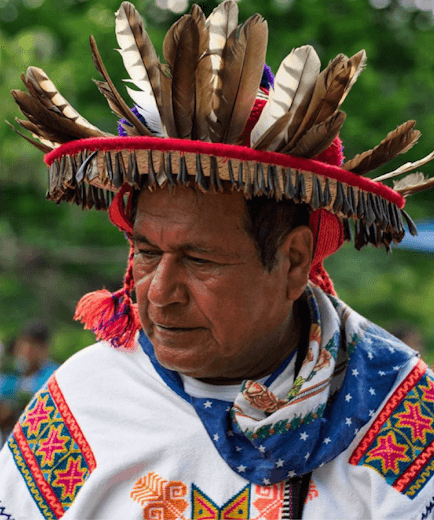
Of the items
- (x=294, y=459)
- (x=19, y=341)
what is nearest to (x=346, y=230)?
(x=294, y=459)

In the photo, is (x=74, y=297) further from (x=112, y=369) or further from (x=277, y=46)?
(x=112, y=369)

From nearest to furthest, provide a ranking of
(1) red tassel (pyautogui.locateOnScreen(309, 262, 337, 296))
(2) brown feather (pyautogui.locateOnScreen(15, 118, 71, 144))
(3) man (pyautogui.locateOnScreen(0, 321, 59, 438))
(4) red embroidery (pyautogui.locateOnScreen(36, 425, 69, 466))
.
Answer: (2) brown feather (pyautogui.locateOnScreen(15, 118, 71, 144)) → (4) red embroidery (pyautogui.locateOnScreen(36, 425, 69, 466)) → (1) red tassel (pyautogui.locateOnScreen(309, 262, 337, 296)) → (3) man (pyautogui.locateOnScreen(0, 321, 59, 438))

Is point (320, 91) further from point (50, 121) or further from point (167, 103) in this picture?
point (50, 121)

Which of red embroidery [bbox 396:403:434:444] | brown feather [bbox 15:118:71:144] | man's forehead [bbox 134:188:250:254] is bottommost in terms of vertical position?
red embroidery [bbox 396:403:434:444]

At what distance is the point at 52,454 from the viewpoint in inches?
103

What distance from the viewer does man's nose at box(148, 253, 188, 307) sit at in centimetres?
232

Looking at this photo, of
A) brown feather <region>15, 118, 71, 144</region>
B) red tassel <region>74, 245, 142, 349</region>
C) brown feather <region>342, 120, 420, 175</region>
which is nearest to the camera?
brown feather <region>342, 120, 420, 175</region>

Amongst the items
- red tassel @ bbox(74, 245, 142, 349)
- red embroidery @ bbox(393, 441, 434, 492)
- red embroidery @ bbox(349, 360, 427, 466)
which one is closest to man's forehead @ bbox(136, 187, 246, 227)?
red tassel @ bbox(74, 245, 142, 349)

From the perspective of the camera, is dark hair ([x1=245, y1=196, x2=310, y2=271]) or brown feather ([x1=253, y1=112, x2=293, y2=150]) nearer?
brown feather ([x1=253, y1=112, x2=293, y2=150])

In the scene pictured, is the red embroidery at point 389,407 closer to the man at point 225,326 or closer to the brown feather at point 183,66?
the man at point 225,326

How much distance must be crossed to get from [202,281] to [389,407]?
764 mm

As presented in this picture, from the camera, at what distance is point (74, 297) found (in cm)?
1138

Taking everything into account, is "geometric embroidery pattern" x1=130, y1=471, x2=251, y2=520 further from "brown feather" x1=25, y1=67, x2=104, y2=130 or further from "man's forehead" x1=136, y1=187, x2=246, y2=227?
"brown feather" x1=25, y1=67, x2=104, y2=130

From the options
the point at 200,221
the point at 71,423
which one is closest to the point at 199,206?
the point at 200,221
